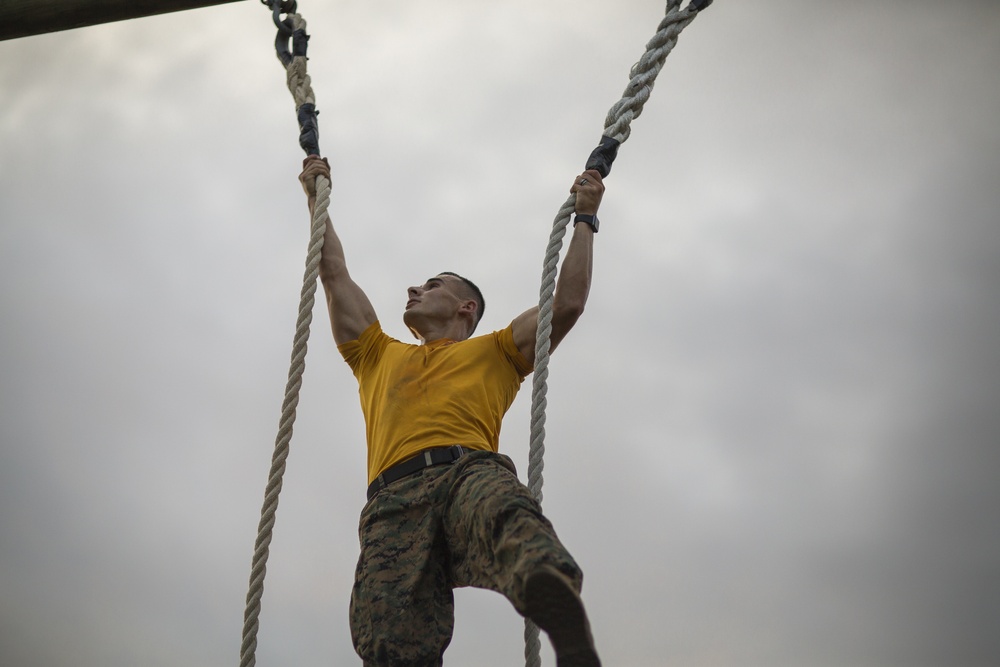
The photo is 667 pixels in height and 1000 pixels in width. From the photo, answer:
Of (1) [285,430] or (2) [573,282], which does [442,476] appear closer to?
(1) [285,430]

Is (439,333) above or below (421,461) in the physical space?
above

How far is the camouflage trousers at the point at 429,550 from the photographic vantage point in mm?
2512

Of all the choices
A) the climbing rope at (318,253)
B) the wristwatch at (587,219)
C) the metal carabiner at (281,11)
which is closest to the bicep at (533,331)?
the climbing rope at (318,253)

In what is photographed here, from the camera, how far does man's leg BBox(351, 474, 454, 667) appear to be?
2.69 meters

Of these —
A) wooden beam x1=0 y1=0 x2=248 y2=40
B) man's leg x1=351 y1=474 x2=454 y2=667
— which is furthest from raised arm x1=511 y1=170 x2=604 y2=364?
wooden beam x1=0 y1=0 x2=248 y2=40

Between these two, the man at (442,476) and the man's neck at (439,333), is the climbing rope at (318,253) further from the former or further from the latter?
the man's neck at (439,333)

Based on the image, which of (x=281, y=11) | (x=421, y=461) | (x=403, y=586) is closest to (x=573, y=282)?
(x=421, y=461)

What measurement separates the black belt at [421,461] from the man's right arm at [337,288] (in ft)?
2.41

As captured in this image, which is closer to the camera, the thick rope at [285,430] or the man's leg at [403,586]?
the man's leg at [403,586]

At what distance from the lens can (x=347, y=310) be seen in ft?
11.9

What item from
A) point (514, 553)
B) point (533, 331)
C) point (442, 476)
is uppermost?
point (533, 331)

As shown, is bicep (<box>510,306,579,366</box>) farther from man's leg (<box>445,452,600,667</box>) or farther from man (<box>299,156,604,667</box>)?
man's leg (<box>445,452,600,667</box>)

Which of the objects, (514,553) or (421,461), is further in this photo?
(421,461)

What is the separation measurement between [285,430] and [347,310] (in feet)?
2.01
